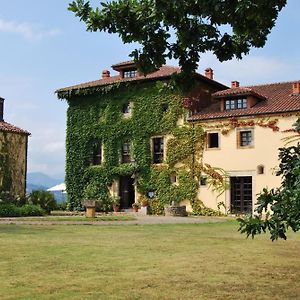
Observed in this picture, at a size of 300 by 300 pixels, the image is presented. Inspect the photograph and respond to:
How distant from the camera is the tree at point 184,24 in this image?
231 inches

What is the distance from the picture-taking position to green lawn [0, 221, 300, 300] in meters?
7.28

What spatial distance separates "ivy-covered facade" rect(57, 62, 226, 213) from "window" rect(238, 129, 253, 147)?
247 centimetres

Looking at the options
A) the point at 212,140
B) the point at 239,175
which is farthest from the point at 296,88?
the point at 239,175

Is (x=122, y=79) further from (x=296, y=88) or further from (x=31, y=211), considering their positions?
(x=31, y=211)

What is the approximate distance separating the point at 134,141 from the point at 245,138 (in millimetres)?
8127

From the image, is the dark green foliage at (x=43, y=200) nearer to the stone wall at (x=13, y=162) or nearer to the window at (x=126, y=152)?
the stone wall at (x=13, y=162)

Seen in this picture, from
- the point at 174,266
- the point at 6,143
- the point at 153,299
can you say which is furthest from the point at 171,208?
the point at 153,299

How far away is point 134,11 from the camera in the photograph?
6250mm

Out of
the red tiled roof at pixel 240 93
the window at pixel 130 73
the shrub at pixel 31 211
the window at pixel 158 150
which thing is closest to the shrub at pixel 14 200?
the shrub at pixel 31 211

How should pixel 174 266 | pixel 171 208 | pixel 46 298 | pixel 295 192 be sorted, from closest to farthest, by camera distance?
pixel 295 192
pixel 46 298
pixel 174 266
pixel 171 208

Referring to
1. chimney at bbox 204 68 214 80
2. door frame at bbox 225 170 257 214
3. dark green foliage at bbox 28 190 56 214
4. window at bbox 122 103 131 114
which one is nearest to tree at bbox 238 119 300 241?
door frame at bbox 225 170 257 214

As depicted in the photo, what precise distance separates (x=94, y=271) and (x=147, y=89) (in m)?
28.4

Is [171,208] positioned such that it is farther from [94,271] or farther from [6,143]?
[94,271]

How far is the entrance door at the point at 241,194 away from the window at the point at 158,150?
5.44 metres
